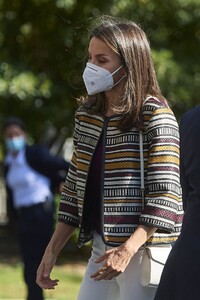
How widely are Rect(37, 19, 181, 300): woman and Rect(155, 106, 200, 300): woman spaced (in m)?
0.26

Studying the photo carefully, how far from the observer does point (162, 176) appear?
136 inches

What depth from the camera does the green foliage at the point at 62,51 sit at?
10211 mm

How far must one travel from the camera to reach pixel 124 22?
12.3ft

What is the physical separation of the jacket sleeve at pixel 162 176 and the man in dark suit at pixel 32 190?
3.50 m

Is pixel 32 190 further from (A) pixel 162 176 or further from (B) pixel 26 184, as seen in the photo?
(A) pixel 162 176

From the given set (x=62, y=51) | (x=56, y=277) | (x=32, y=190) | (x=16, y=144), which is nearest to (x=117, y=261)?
(x=16, y=144)

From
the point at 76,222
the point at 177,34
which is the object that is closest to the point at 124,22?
the point at 76,222

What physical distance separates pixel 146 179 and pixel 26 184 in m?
3.77

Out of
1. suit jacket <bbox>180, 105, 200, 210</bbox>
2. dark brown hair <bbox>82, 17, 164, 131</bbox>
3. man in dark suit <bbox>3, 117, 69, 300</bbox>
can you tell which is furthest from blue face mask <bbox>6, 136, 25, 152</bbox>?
suit jacket <bbox>180, 105, 200, 210</bbox>

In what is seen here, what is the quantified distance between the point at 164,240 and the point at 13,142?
360cm

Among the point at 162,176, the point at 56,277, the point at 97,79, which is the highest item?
the point at 97,79

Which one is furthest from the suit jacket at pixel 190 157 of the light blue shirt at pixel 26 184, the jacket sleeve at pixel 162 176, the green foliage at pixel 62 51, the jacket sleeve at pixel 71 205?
the green foliage at pixel 62 51

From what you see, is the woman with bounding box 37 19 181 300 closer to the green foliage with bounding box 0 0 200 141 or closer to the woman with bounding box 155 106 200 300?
the woman with bounding box 155 106 200 300

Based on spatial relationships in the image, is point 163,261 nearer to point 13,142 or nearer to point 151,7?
point 13,142
